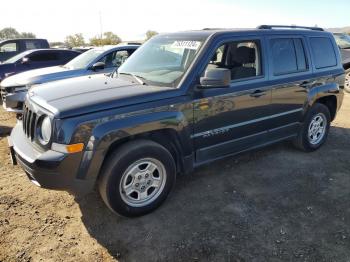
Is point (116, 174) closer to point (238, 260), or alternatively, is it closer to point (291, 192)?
point (238, 260)

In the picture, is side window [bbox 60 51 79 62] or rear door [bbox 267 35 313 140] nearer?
rear door [bbox 267 35 313 140]

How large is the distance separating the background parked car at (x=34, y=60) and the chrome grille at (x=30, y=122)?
22.9 feet

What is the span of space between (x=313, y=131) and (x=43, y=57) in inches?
322

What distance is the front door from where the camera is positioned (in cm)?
370

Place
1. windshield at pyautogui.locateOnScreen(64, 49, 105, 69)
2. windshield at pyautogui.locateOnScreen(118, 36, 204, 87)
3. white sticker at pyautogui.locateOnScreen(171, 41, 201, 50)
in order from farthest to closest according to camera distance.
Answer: windshield at pyautogui.locateOnScreen(64, 49, 105, 69)
white sticker at pyautogui.locateOnScreen(171, 41, 201, 50)
windshield at pyautogui.locateOnScreen(118, 36, 204, 87)

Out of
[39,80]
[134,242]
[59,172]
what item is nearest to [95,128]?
[59,172]

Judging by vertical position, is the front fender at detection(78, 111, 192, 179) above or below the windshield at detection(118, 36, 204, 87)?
below

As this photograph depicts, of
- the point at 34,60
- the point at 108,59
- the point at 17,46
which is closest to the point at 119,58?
the point at 108,59

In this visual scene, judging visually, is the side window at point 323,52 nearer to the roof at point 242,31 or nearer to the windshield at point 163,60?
the roof at point 242,31

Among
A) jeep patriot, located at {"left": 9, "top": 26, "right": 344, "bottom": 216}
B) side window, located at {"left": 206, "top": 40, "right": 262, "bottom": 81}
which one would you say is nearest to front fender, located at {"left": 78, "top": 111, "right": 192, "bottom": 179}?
jeep patriot, located at {"left": 9, "top": 26, "right": 344, "bottom": 216}

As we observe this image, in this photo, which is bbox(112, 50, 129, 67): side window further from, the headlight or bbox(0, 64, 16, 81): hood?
the headlight

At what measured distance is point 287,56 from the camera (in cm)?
452

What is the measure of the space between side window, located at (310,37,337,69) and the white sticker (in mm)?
2136

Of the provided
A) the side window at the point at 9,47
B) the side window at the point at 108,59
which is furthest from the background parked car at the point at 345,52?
the side window at the point at 9,47
